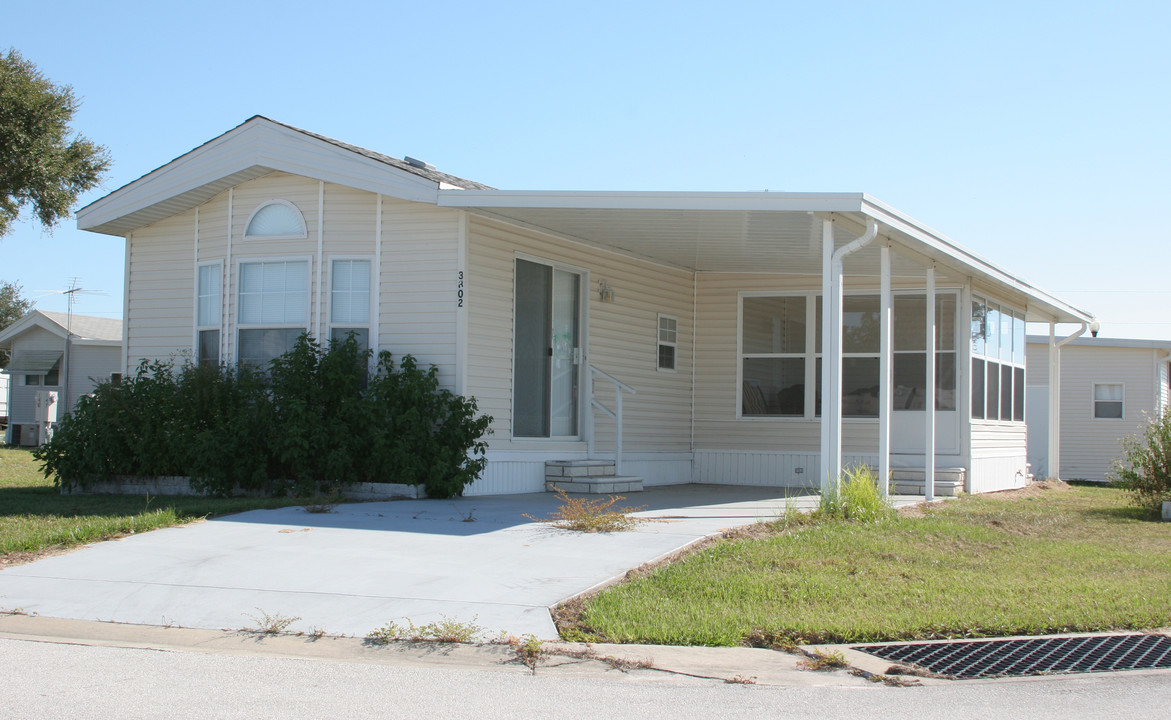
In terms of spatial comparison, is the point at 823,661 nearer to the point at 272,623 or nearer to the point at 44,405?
the point at 272,623

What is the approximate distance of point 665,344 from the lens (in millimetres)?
14750

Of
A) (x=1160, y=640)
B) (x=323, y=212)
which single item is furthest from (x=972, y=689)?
(x=323, y=212)

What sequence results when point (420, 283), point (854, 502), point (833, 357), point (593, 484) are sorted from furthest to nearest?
point (593, 484) → point (420, 283) → point (833, 357) → point (854, 502)

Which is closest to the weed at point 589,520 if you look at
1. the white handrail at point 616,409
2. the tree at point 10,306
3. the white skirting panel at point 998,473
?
the white handrail at point 616,409

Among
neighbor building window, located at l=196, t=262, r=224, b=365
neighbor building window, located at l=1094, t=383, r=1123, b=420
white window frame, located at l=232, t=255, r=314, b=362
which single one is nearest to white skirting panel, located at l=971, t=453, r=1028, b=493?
neighbor building window, located at l=1094, t=383, r=1123, b=420

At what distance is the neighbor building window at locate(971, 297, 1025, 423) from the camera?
48.2 feet

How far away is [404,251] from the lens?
1152cm

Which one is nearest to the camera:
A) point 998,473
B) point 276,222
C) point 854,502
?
point 854,502

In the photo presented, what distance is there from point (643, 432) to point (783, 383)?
7.32ft

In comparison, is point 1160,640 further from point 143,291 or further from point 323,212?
point 143,291

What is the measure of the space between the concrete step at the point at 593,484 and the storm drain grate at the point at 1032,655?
6.69 metres

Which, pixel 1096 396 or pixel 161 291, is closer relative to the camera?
pixel 161 291

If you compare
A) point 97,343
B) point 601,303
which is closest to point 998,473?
point 601,303

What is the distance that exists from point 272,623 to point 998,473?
12339 mm
